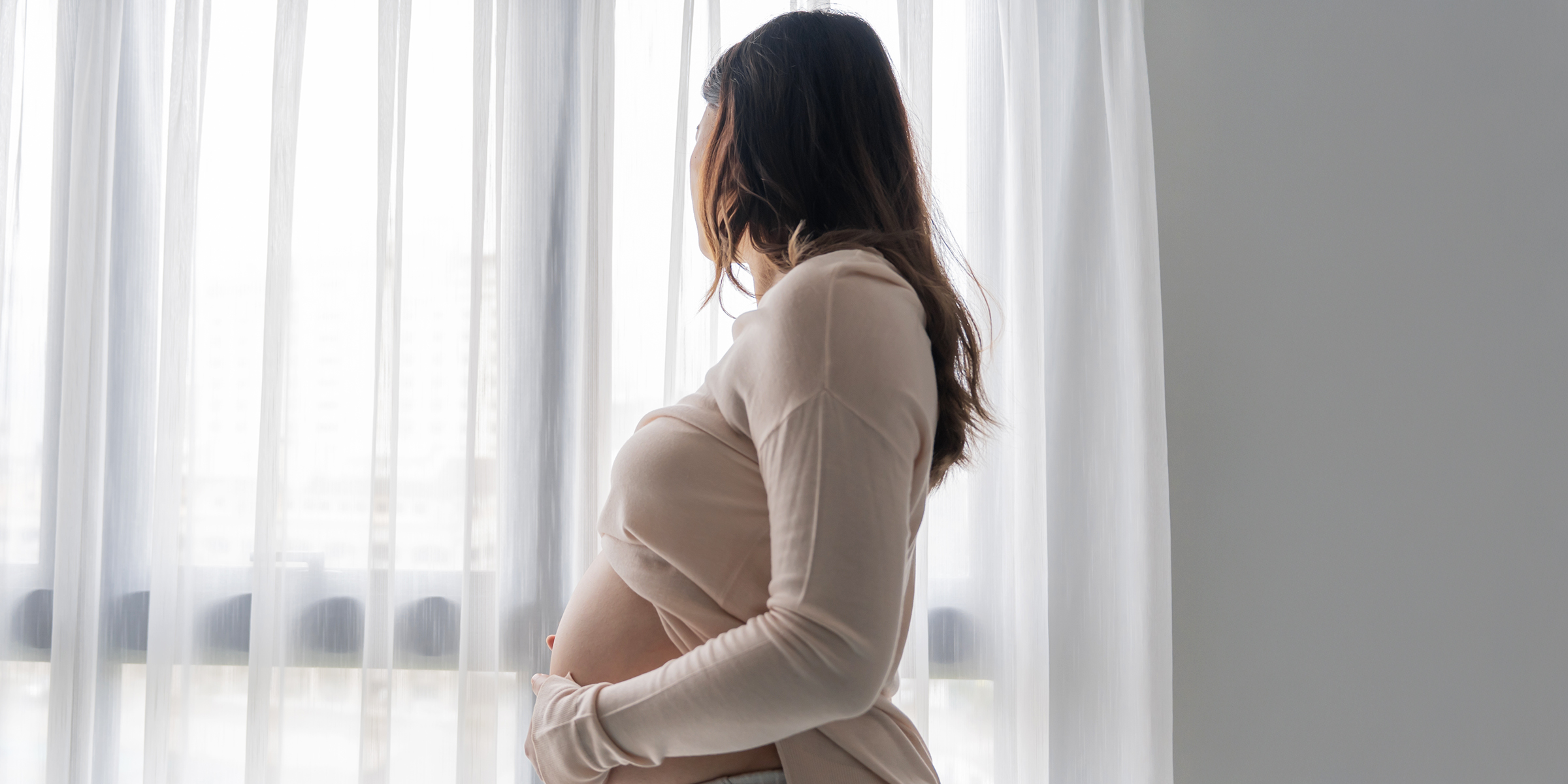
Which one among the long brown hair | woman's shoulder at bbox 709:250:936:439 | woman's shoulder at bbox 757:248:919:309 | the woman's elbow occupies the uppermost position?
the long brown hair

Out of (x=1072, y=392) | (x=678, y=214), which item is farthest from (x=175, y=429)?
(x=1072, y=392)

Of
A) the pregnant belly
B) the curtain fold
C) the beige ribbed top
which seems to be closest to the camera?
the beige ribbed top

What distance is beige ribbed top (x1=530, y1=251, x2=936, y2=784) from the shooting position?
0.58 metres

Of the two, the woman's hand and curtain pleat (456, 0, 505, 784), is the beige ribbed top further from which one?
curtain pleat (456, 0, 505, 784)

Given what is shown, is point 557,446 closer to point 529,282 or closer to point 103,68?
point 529,282

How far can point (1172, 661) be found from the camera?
3.89 ft

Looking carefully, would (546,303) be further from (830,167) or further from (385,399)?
(830,167)

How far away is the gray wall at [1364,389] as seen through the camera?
48.4 inches

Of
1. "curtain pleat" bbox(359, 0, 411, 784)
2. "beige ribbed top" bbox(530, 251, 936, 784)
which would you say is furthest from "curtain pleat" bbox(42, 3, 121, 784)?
"beige ribbed top" bbox(530, 251, 936, 784)

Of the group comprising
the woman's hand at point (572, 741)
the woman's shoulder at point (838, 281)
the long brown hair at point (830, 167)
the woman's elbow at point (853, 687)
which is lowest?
the woman's hand at point (572, 741)

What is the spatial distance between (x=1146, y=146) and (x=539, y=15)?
36.2 inches

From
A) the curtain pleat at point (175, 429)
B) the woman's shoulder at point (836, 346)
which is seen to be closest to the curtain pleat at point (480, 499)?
the curtain pleat at point (175, 429)

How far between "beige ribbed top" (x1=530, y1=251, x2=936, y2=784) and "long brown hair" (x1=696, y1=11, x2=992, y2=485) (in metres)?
0.05

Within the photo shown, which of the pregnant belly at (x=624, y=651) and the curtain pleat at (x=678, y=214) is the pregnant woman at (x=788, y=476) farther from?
the curtain pleat at (x=678, y=214)
